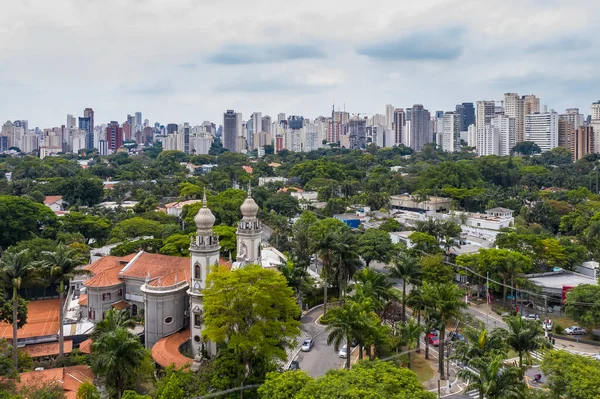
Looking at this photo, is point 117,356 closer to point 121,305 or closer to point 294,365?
point 294,365

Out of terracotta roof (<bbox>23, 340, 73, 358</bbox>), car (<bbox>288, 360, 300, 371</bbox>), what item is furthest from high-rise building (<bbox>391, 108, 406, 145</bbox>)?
terracotta roof (<bbox>23, 340, 73, 358</bbox>)

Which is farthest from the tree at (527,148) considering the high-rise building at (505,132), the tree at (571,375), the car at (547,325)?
the tree at (571,375)

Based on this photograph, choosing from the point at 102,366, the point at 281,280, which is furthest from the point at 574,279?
the point at 102,366

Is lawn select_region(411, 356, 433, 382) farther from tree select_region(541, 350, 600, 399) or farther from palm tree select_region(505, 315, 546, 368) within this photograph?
tree select_region(541, 350, 600, 399)

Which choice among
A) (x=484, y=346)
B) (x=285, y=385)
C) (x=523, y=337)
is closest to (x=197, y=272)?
(x=285, y=385)

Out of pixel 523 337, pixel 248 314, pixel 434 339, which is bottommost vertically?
pixel 434 339

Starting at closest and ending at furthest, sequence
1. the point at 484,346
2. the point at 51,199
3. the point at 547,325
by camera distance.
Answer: the point at 484,346
the point at 547,325
the point at 51,199

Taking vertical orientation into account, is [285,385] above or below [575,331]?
above
